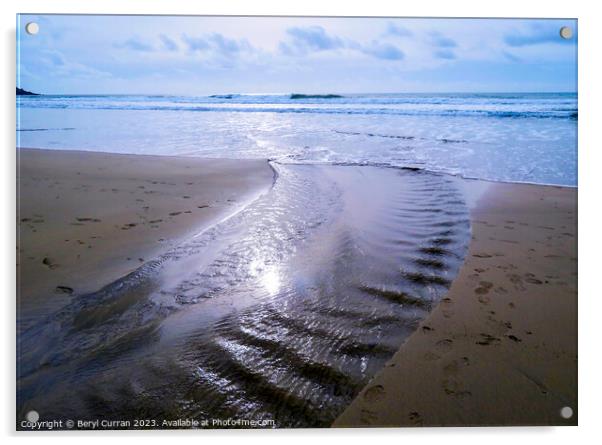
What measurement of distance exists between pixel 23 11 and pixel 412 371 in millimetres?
2402

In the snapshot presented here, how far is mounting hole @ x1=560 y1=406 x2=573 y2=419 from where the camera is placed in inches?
79.7

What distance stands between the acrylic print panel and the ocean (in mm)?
39

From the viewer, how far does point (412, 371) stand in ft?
5.97

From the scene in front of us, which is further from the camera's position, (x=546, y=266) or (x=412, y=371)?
(x=546, y=266)

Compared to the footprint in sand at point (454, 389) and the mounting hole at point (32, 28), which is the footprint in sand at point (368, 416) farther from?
the mounting hole at point (32, 28)

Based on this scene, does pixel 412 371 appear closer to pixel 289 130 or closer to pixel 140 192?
pixel 140 192

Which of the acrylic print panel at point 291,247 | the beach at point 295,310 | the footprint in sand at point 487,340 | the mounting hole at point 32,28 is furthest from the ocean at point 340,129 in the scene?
the footprint in sand at point 487,340

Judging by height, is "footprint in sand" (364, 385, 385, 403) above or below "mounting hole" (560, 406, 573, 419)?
above

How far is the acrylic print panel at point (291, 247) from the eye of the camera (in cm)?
183

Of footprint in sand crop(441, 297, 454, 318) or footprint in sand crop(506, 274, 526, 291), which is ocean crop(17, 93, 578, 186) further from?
footprint in sand crop(441, 297, 454, 318)

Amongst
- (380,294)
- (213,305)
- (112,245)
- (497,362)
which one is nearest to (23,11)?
(112,245)

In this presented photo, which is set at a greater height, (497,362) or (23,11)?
(23,11)

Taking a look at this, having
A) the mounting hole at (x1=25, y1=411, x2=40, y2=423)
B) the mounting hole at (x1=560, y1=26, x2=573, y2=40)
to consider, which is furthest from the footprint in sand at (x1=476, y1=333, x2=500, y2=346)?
the mounting hole at (x1=25, y1=411, x2=40, y2=423)
